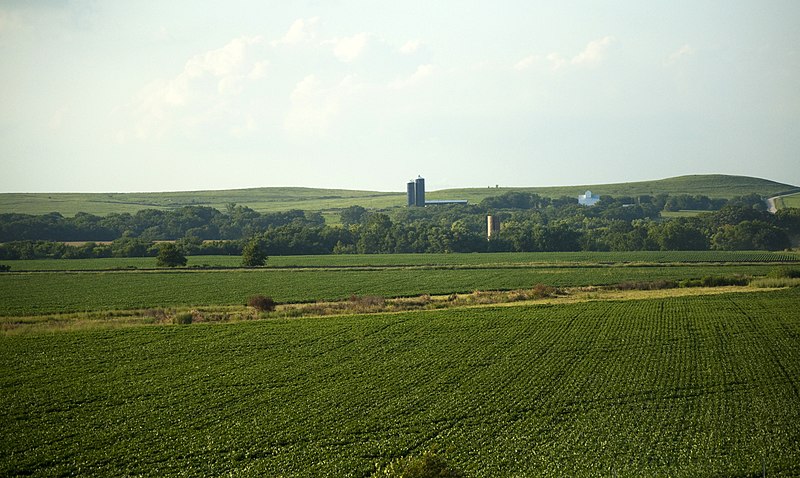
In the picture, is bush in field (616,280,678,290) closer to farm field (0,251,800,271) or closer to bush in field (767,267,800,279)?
bush in field (767,267,800,279)

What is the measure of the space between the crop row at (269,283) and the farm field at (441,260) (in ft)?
26.6

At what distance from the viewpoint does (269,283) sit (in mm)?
77375

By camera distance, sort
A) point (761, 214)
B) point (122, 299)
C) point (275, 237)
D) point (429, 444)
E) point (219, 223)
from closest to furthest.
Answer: point (429, 444) < point (122, 299) < point (275, 237) < point (761, 214) < point (219, 223)

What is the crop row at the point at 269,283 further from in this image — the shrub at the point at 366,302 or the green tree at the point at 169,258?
the green tree at the point at 169,258

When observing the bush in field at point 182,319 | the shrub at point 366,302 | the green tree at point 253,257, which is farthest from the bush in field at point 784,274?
the green tree at point 253,257

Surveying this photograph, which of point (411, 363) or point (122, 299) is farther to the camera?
point (122, 299)

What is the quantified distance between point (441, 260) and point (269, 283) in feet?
126

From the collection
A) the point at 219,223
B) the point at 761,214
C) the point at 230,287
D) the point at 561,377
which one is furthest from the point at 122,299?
Result: the point at 761,214

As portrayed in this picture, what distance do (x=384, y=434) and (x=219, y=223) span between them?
156m

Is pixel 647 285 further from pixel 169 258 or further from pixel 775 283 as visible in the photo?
pixel 169 258

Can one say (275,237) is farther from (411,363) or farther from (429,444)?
(429,444)

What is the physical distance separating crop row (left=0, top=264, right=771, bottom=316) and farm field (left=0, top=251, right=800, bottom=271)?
26.6 feet

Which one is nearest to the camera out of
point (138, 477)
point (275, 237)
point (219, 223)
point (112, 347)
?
point (138, 477)

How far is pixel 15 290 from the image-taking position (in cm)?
6950
